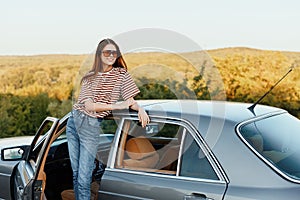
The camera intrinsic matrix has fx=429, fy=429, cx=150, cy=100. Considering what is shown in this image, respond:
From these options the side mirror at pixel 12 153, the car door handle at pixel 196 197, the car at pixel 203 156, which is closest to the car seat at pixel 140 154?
the car at pixel 203 156

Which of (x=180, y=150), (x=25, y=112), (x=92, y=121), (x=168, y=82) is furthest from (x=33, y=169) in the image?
(x=25, y=112)

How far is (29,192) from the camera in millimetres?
3309

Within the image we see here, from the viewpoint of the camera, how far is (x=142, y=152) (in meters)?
3.27

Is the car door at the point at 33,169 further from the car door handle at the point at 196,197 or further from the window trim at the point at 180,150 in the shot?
the car door handle at the point at 196,197

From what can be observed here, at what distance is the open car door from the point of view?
3.31 m

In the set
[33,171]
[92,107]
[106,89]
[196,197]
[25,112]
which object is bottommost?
[25,112]

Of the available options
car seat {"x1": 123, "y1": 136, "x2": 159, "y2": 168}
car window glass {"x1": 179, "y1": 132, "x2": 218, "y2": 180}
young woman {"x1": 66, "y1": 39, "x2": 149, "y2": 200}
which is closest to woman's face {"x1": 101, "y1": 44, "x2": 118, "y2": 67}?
young woman {"x1": 66, "y1": 39, "x2": 149, "y2": 200}

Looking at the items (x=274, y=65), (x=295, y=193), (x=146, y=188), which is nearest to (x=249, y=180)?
(x=295, y=193)

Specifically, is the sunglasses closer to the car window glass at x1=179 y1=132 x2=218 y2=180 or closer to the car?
the car

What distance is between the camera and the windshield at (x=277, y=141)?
248 centimetres

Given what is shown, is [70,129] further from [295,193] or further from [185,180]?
[295,193]

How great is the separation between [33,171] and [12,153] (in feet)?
1.56

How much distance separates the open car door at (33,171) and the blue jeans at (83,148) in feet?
0.86

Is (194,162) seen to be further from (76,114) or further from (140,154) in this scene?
(76,114)
